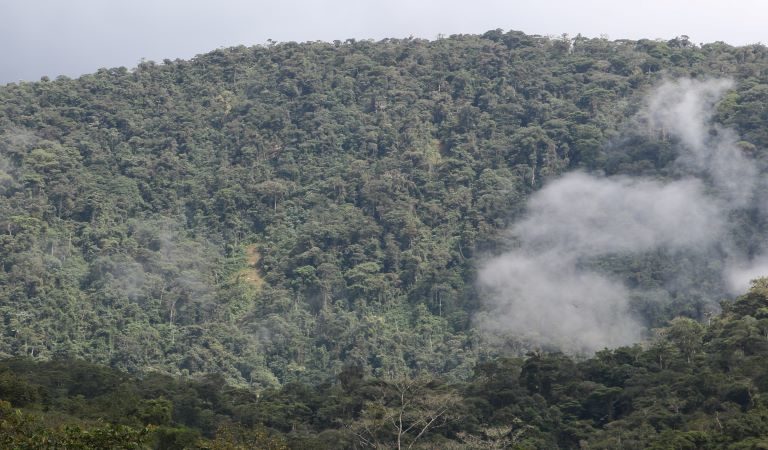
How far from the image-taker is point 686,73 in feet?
340

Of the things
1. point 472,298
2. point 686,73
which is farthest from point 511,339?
point 686,73

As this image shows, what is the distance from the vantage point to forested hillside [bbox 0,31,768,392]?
78.4 metres

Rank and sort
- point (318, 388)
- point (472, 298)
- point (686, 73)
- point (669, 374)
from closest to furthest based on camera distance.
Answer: point (669, 374)
point (318, 388)
point (472, 298)
point (686, 73)

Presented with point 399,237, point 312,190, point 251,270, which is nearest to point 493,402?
point 399,237

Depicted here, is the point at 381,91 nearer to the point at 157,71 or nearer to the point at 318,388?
the point at 157,71

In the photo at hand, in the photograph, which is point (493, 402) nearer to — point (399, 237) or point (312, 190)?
point (399, 237)

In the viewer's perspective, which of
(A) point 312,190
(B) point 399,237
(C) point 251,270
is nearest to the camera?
(C) point 251,270

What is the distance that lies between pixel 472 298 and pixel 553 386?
2785cm

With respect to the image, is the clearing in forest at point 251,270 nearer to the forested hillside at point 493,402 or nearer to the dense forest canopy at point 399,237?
the dense forest canopy at point 399,237

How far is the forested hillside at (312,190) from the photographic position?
78375 millimetres

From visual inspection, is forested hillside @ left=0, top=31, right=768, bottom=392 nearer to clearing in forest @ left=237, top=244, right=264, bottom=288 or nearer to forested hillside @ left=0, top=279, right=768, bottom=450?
clearing in forest @ left=237, top=244, right=264, bottom=288

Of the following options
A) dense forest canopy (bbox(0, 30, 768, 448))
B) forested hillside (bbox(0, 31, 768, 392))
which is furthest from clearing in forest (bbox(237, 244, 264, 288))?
forested hillside (bbox(0, 31, 768, 392))

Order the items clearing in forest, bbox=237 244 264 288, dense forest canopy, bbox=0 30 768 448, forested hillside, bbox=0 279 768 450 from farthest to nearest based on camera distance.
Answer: clearing in forest, bbox=237 244 264 288 < dense forest canopy, bbox=0 30 768 448 < forested hillside, bbox=0 279 768 450

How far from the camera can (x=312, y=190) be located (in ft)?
319
